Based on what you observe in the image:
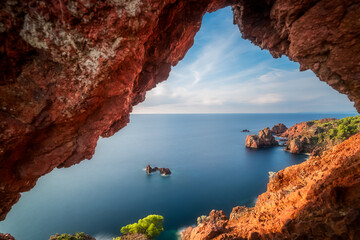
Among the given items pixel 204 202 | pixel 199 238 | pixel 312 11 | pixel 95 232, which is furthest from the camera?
pixel 204 202

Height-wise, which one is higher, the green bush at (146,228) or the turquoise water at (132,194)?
the green bush at (146,228)

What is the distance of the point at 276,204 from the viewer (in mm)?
9797

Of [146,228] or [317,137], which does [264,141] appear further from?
[146,228]

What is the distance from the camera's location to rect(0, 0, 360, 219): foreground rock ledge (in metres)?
5.87

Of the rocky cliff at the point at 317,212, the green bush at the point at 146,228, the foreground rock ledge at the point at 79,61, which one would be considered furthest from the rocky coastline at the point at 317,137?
the green bush at the point at 146,228

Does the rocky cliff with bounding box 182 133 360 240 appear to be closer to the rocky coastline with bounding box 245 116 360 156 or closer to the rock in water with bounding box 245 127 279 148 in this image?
the rocky coastline with bounding box 245 116 360 156

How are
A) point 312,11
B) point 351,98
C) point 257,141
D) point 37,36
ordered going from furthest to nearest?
point 257,141 → point 351,98 → point 312,11 → point 37,36

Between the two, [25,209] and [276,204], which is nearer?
[276,204]

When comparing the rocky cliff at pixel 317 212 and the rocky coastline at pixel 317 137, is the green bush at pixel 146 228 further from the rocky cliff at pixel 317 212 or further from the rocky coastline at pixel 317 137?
the rocky coastline at pixel 317 137

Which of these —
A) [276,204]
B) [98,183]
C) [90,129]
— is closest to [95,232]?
[98,183]

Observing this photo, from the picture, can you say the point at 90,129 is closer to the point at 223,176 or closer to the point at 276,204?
the point at 276,204

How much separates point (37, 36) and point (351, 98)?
628 inches

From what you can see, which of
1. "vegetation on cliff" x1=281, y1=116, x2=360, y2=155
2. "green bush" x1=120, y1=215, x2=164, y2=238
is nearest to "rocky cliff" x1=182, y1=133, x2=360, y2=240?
"green bush" x1=120, y1=215, x2=164, y2=238

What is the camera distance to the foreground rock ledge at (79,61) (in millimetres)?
5867
